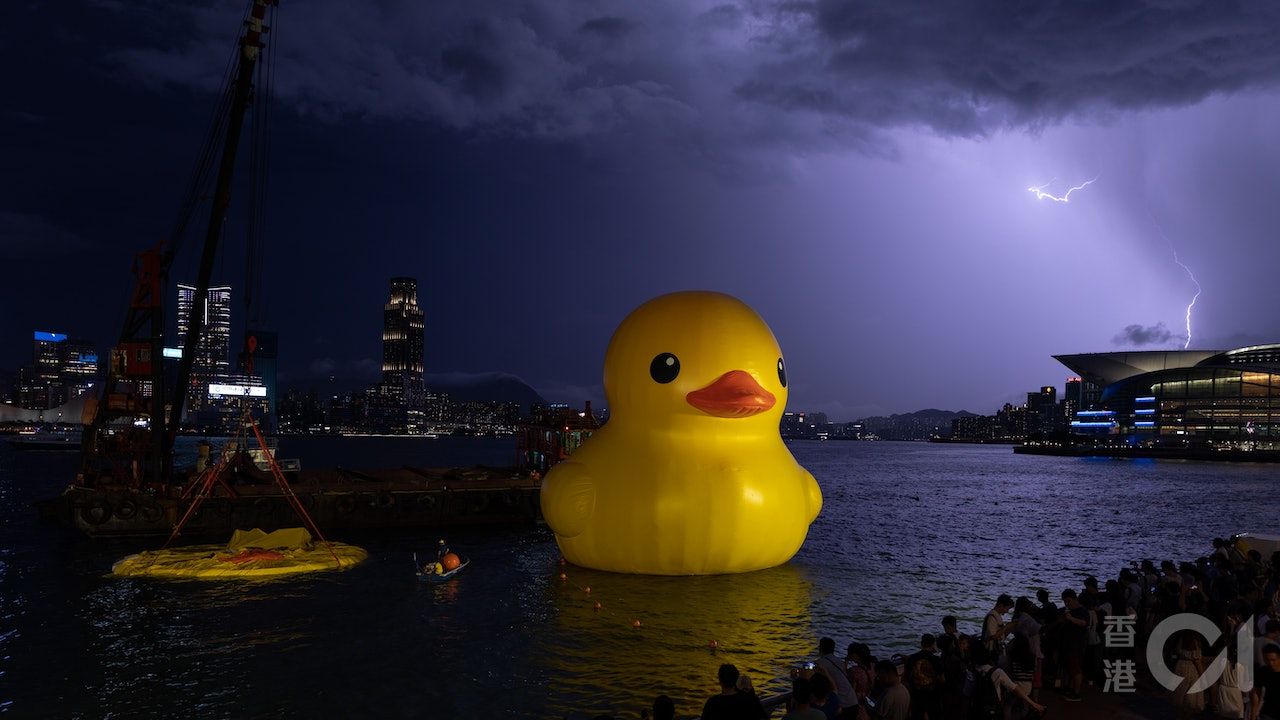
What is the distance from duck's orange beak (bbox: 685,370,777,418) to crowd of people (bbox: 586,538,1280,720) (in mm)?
6231

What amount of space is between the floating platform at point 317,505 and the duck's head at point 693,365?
17149mm

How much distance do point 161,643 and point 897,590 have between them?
1659cm

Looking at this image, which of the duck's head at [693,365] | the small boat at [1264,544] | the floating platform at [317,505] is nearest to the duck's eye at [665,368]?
the duck's head at [693,365]

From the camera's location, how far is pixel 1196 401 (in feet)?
460

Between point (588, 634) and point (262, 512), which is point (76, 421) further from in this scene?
point (588, 634)

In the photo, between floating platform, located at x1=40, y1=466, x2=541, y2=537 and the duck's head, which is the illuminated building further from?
the duck's head

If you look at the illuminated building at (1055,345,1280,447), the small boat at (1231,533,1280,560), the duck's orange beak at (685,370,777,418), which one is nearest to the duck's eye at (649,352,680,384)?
the duck's orange beak at (685,370,777,418)

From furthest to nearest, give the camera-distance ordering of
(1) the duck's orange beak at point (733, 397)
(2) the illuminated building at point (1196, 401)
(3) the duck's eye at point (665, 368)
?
(2) the illuminated building at point (1196, 401) → (3) the duck's eye at point (665, 368) → (1) the duck's orange beak at point (733, 397)

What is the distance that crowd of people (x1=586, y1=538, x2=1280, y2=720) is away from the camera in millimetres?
7520

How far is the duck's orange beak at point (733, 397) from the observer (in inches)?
617

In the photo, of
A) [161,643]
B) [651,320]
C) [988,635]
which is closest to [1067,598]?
[988,635]

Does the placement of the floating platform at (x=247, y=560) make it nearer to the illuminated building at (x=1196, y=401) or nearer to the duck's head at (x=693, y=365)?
the duck's head at (x=693, y=365)

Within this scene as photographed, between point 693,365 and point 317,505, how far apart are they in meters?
20.6

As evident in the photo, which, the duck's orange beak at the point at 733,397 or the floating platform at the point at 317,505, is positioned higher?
the duck's orange beak at the point at 733,397
